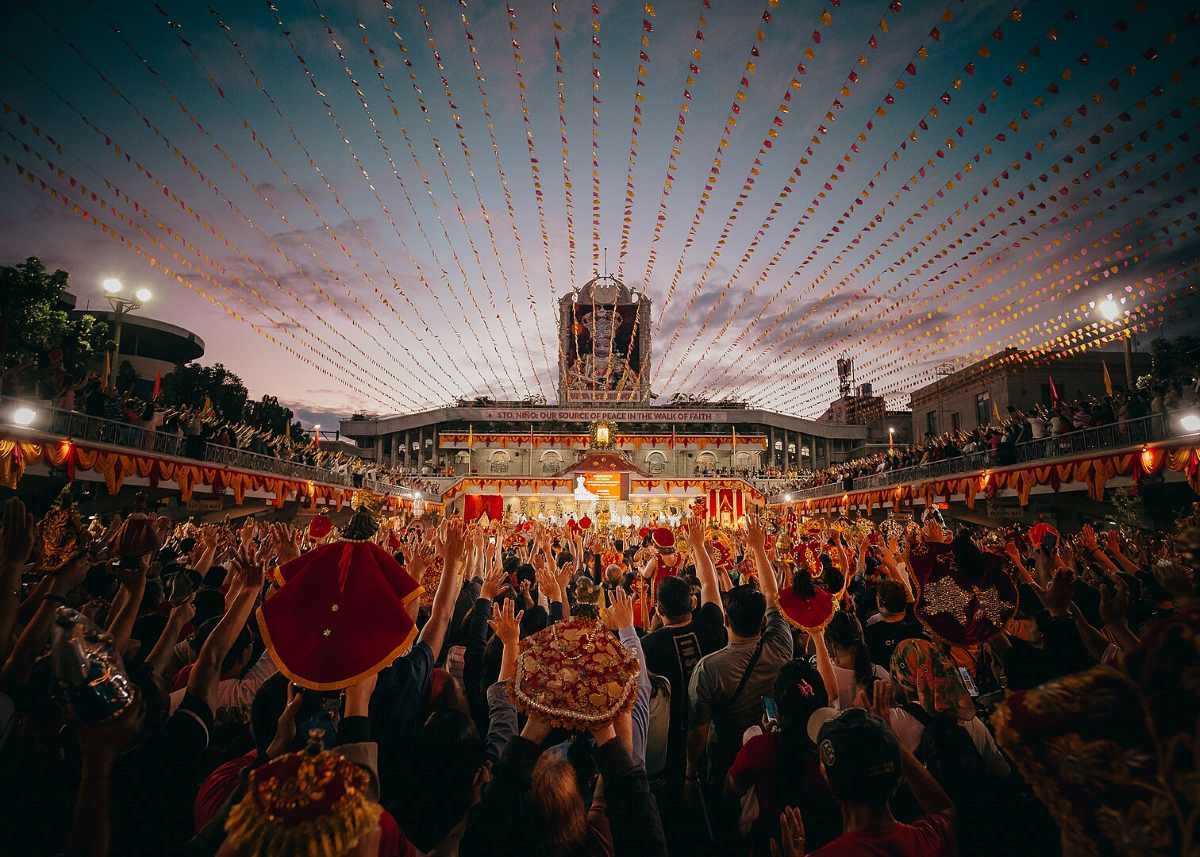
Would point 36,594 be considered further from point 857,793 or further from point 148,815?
point 857,793

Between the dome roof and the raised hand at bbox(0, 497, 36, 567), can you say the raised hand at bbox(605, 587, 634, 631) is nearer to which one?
the raised hand at bbox(0, 497, 36, 567)

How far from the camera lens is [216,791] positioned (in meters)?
1.87

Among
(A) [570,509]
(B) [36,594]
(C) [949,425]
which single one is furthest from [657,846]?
(C) [949,425]

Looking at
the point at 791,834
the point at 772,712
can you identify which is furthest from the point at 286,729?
the point at 772,712

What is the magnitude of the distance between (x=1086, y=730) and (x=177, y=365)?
177 feet

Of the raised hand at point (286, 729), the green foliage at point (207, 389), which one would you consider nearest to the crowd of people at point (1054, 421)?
the raised hand at point (286, 729)

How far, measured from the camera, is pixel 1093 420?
47.0 feet

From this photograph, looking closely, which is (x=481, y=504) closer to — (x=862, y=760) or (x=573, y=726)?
(x=573, y=726)

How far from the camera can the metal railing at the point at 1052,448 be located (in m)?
11.9

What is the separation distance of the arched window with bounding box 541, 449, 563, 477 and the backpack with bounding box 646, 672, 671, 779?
5195 cm

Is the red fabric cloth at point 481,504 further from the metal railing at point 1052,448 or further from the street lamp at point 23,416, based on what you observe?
the street lamp at point 23,416

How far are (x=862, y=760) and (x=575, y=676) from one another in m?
0.89

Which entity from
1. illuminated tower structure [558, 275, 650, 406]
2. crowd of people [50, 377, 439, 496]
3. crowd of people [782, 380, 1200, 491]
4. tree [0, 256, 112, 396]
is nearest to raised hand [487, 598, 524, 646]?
crowd of people [782, 380, 1200, 491]

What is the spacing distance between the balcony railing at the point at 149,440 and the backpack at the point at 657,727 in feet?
48.1
